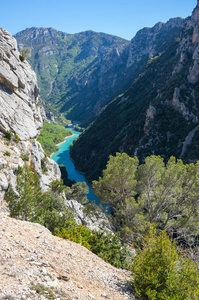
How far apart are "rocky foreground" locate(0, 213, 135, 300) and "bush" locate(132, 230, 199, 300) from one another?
1.00m

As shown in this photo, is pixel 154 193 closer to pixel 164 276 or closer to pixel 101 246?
pixel 101 246

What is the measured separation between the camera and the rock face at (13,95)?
87.5 feet

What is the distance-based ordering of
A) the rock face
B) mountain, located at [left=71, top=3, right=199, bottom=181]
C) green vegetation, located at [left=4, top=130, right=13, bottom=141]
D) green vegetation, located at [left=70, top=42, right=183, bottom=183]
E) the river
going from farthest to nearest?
the river → green vegetation, located at [left=70, top=42, right=183, bottom=183] → mountain, located at [left=71, top=3, right=199, bottom=181] → the rock face → green vegetation, located at [left=4, top=130, right=13, bottom=141]

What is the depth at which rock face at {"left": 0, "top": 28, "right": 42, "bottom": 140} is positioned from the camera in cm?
2666

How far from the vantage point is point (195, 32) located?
257 ft

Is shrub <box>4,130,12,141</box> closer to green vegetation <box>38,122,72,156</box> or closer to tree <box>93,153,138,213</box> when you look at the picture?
tree <box>93,153,138,213</box>

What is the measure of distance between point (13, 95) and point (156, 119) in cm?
5066

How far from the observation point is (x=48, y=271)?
6961mm

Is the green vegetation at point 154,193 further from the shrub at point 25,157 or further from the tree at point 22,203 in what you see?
the shrub at point 25,157

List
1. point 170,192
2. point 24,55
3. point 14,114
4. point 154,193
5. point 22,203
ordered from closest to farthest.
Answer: point 22,203 < point 170,192 < point 154,193 < point 14,114 < point 24,55

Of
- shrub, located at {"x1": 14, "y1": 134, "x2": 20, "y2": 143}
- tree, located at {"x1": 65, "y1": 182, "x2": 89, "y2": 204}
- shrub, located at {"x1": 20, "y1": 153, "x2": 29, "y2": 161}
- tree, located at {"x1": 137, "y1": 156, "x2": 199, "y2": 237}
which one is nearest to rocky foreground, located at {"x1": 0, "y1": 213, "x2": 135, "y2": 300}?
tree, located at {"x1": 137, "y1": 156, "x2": 199, "y2": 237}

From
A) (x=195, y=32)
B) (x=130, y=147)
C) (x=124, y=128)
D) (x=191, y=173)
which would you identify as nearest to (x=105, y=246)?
(x=191, y=173)

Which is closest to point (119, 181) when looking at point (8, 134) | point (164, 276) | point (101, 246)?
point (101, 246)

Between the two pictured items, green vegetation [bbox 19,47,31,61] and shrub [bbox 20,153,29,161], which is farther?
green vegetation [bbox 19,47,31,61]
